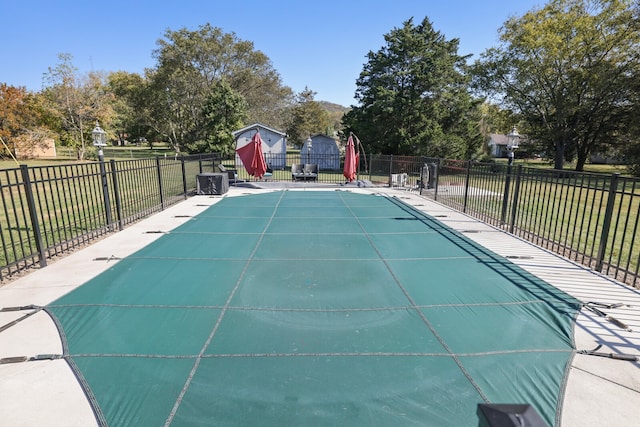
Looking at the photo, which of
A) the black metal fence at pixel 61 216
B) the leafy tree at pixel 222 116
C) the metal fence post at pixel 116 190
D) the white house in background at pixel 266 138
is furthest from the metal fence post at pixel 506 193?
the leafy tree at pixel 222 116

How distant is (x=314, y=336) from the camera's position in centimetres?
312

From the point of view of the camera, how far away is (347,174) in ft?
43.7

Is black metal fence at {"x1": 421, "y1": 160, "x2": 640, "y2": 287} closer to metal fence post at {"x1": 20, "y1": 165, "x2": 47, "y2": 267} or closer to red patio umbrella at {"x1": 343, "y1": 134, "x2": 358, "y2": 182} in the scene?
red patio umbrella at {"x1": 343, "y1": 134, "x2": 358, "y2": 182}

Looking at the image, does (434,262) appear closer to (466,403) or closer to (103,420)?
(466,403)

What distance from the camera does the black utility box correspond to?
37.0 feet

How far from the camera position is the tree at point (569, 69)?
2095cm

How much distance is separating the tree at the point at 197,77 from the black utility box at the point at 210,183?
1883cm

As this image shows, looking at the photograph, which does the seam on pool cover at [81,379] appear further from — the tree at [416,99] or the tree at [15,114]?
the tree at [15,114]

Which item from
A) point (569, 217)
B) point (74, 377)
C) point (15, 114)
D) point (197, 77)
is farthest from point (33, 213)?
point (15, 114)

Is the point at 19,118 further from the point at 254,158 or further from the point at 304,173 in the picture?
the point at 304,173

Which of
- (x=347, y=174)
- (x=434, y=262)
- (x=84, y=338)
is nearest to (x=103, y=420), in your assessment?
(x=84, y=338)

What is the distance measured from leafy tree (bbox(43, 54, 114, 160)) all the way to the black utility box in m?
23.6

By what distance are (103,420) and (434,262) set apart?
441cm

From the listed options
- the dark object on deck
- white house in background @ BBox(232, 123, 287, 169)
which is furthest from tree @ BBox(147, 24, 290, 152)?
the dark object on deck
